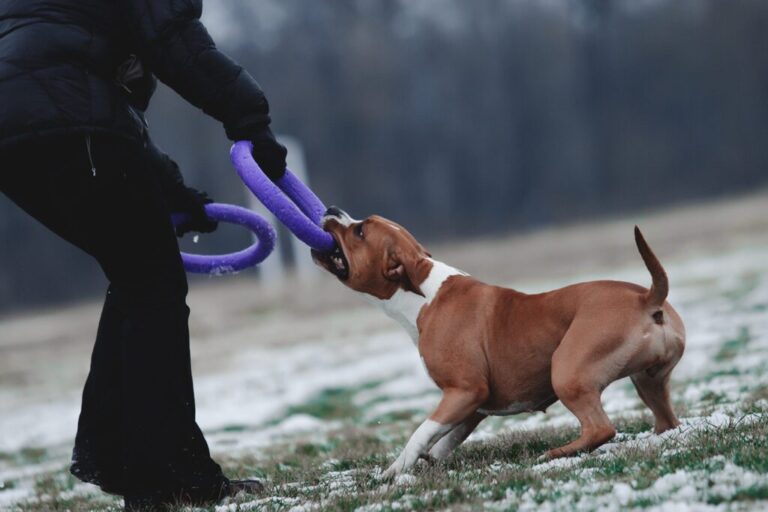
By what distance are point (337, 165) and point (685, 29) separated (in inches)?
814

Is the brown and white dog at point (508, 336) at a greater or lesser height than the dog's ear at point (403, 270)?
lesser

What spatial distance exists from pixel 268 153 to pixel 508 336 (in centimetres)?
155

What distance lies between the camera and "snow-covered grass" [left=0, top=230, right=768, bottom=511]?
4.30 meters

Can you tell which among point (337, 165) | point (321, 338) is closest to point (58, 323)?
point (321, 338)

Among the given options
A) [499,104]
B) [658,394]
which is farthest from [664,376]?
[499,104]

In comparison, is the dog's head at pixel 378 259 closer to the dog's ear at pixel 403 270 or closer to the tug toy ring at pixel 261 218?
Result: the dog's ear at pixel 403 270

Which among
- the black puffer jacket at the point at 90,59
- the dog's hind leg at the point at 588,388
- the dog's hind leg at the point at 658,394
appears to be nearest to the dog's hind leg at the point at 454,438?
the dog's hind leg at the point at 588,388

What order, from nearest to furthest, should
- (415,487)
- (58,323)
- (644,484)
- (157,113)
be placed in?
(644,484) < (415,487) < (58,323) < (157,113)

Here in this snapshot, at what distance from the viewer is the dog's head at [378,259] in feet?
19.8

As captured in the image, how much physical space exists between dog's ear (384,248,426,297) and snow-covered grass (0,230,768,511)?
97cm

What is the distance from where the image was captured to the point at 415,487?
4.76 m

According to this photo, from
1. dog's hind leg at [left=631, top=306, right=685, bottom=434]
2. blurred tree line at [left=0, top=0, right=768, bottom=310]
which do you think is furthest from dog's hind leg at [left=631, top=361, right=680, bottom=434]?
blurred tree line at [left=0, top=0, right=768, bottom=310]

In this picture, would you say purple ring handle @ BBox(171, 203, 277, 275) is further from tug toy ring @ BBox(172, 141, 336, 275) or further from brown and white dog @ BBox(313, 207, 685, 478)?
brown and white dog @ BBox(313, 207, 685, 478)

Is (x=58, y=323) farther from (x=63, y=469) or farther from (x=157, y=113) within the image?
(x=63, y=469)
